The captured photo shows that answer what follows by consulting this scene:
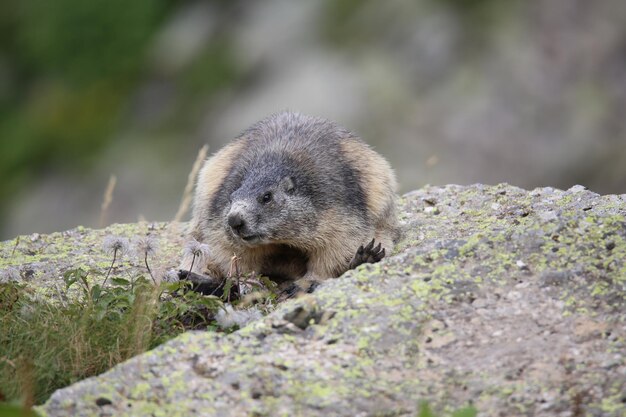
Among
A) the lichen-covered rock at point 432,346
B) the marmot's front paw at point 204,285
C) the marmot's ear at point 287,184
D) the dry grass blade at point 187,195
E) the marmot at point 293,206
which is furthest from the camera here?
the marmot's ear at point 287,184

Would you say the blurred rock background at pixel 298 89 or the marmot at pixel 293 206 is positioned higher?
the blurred rock background at pixel 298 89

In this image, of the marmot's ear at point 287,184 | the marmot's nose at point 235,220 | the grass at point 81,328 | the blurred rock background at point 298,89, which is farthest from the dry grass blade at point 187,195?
the blurred rock background at point 298,89

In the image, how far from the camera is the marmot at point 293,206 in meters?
8.81

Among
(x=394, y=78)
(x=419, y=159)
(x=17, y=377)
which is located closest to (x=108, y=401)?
(x=17, y=377)

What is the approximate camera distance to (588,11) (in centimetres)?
2005

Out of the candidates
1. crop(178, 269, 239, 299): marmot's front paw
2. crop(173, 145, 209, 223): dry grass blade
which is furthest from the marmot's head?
crop(173, 145, 209, 223): dry grass blade

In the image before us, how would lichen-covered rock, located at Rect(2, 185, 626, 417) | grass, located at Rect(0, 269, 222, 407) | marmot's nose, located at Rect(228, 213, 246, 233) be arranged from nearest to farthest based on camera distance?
lichen-covered rock, located at Rect(2, 185, 626, 417)
grass, located at Rect(0, 269, 222, 407)
marmot's nose, located at Rect(228, 213, 246, 233)

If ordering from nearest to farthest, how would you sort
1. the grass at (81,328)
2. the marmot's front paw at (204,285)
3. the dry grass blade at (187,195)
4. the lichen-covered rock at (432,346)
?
the lichen-covered rock at (432,346) → the grass at (81,328) → the dry grass blade at (187,195) → the marmot's front paw at (204,285)

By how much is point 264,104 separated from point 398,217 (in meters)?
10.5

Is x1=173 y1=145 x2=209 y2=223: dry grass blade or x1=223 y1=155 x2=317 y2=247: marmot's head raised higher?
x1=223 y1=155 x2=317 y2=247: marmot's head

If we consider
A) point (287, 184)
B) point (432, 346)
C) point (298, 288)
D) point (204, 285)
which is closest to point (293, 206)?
point (287, 184)

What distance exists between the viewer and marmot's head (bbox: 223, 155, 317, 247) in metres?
8.62

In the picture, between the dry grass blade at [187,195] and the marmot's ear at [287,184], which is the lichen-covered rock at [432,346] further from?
the marmot's ear at [287,184]

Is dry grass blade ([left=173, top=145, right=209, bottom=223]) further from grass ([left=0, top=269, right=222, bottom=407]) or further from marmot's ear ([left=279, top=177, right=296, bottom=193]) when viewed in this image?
marmot's ear ([left=279, top=177, right=296, bottom=193])
